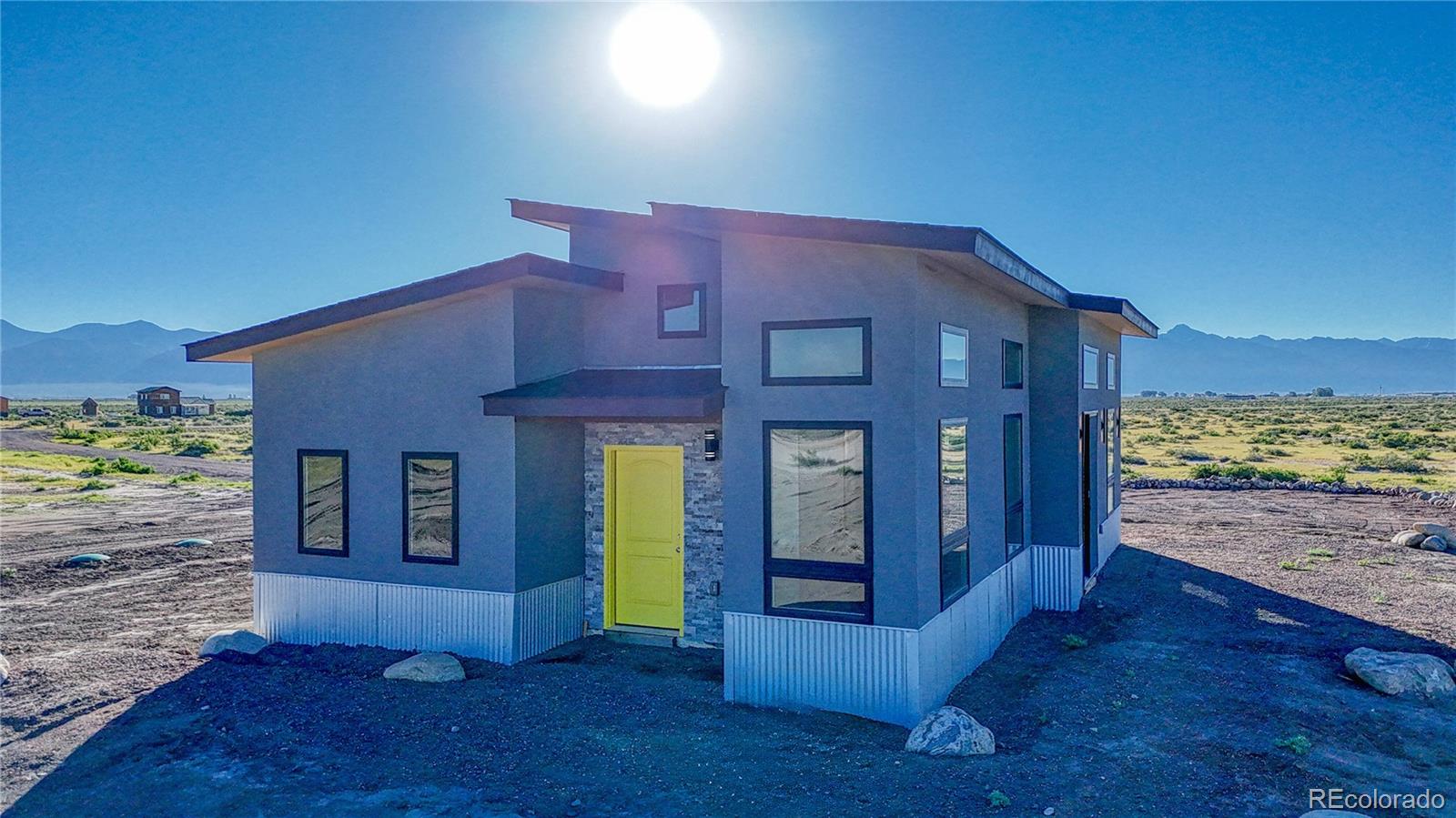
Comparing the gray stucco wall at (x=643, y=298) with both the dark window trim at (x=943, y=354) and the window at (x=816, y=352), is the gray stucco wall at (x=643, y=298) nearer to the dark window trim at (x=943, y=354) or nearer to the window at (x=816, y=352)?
the window at (x=816, y=352)

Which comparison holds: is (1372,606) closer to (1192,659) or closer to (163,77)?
(1192,659)

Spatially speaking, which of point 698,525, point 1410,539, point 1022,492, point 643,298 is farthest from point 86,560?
point 1410,539

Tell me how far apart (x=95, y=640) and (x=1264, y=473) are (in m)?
29.8

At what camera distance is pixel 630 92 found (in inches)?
498

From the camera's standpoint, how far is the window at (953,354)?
8.03 metres

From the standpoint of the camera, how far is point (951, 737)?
258 inches

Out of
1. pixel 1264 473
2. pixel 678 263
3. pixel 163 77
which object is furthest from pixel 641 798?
pixel 1264 473

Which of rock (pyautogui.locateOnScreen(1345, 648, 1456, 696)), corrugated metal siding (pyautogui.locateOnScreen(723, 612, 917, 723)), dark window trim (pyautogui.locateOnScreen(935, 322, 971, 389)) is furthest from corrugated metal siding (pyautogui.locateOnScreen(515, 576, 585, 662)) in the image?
rock (pyautogui.locateOnScreen(1345, 648, 1456, 696))

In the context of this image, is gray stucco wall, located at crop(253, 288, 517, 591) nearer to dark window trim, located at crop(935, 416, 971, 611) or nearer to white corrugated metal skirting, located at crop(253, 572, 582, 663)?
white corrugated metal skirting, located at crop(253, 572, 582, 663)

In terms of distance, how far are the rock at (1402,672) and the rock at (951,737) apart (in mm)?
4231

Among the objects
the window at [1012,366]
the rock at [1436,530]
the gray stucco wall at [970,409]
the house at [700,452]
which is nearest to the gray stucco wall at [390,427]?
the house at [700,452]

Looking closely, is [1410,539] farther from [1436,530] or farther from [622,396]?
[622,396]

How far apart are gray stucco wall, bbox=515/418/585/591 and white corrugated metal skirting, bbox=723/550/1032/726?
8.04 feet

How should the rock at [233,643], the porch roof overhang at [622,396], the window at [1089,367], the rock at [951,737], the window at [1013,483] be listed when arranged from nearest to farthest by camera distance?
the rock at [951,737], the porch roof overhang at [622,396], the rock at [233,643], the window at [1013,483], the window at [1089,367]
